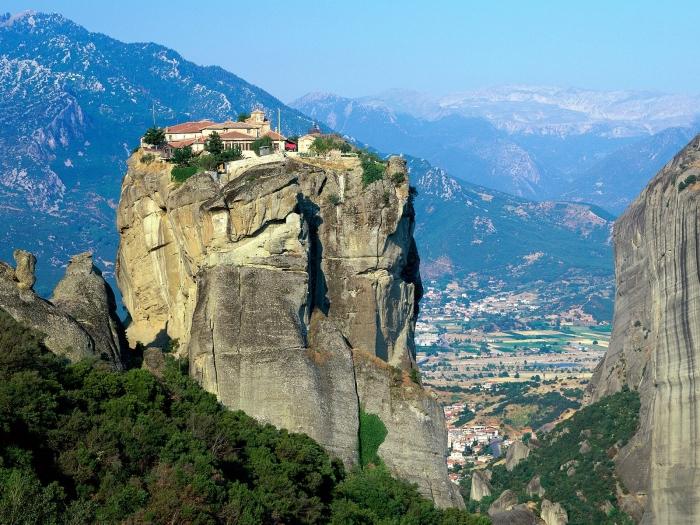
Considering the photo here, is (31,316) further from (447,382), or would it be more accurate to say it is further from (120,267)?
(447,382)

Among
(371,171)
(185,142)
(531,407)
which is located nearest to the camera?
(371,171)

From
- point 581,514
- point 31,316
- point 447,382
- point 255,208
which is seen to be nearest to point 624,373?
point 581,514

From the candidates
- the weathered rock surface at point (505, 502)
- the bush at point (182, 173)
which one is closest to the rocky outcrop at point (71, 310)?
the bush at point (182, 173)

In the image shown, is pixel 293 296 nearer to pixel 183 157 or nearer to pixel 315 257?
pixel 315 257

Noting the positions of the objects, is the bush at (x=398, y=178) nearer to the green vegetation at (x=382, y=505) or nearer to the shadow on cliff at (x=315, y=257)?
the shadow on cliff at (x=315, y=257)

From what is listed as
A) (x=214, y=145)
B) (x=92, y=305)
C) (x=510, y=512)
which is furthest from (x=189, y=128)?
(x=510, y=512)
